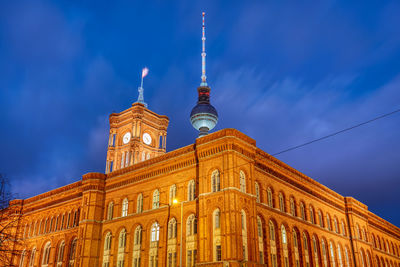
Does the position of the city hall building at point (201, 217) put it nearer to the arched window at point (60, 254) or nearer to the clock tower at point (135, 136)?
the arched window at point (60, 254)

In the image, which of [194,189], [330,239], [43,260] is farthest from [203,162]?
[43,260]

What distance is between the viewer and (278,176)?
146ft

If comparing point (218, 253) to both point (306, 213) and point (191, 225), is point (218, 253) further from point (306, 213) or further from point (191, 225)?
point (306, 213)

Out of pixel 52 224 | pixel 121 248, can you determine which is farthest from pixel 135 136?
pixel 121 248

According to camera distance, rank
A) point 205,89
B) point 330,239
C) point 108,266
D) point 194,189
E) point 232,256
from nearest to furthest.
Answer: point 232,256
point 194,189
point 108,266
point 330,239
point 205,89

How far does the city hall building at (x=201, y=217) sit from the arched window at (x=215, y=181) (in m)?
0.09

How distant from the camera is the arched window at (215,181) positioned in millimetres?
35781

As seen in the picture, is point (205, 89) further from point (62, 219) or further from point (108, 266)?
point (108, 266)

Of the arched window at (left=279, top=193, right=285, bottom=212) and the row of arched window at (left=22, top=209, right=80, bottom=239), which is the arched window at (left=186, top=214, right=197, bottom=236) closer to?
the arched window at (left=279, top=193, right=285, bottom=212)

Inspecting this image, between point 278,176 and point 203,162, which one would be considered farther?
point 278,176

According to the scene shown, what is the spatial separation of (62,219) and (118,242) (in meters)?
12.2

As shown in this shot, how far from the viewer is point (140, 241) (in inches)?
1635

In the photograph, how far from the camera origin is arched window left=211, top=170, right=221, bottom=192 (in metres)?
35.8

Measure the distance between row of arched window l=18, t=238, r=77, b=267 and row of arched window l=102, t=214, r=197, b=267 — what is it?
571cm
